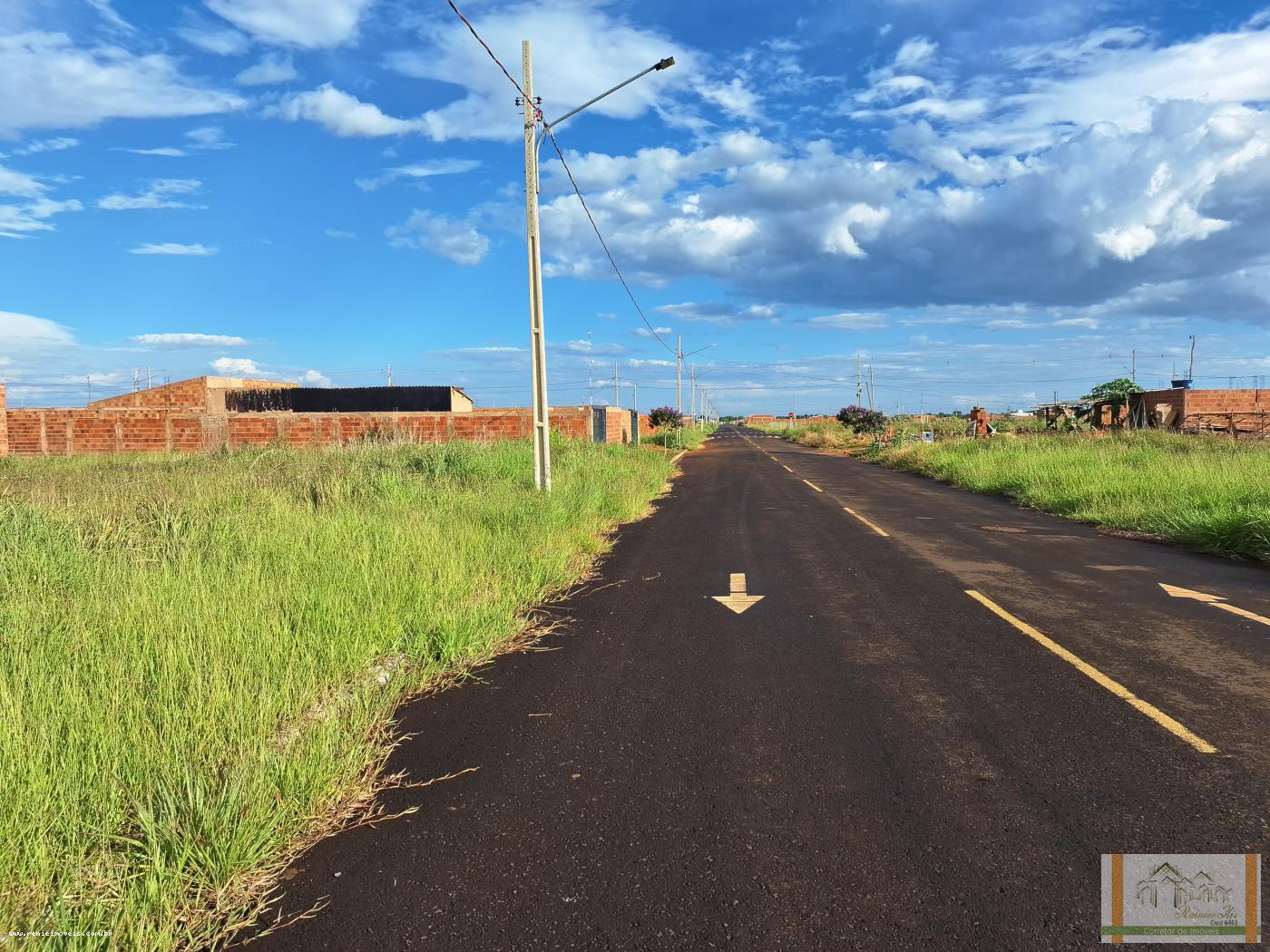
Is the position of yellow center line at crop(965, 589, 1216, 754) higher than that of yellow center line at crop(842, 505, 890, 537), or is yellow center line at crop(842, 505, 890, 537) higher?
yellow center line at crop(842, 505, 890, 537)

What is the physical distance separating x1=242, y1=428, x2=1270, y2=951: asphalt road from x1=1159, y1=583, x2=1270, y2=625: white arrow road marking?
0.51ft

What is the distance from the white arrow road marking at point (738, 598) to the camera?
7.04 metres

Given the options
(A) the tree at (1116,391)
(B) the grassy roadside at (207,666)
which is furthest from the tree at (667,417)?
(B) the grassy roadside at (207,666)

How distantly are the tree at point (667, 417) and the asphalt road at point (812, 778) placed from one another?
46.1m

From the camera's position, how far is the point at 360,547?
7.19 metres

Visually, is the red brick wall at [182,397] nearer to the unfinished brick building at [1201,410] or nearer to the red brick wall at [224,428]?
the red brick wall at [224,428]

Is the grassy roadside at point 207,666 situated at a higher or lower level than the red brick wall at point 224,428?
lower

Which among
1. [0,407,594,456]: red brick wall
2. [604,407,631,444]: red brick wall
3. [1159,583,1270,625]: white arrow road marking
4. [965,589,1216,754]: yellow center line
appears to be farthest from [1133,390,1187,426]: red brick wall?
[965,589,1216,754]: yellow center line

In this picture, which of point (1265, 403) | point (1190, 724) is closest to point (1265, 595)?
point (1190, 724)

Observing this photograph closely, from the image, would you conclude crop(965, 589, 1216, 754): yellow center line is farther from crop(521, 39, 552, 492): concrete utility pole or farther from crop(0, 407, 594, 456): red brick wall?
crop(0, 407, 594, 456): red brick wall

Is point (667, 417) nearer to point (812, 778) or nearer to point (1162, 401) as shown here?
point (1162, 401)

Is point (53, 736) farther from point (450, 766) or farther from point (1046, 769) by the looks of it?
point (1046, 769)

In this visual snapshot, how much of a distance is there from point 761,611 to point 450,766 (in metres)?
3.81

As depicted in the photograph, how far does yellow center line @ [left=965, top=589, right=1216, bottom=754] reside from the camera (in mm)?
3928
